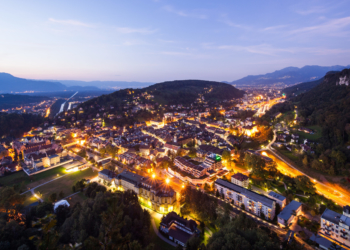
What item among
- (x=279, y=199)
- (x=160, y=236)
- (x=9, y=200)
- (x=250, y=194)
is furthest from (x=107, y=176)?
(x=279, y=199)

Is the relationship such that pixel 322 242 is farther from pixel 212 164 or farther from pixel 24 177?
pixel 24 177

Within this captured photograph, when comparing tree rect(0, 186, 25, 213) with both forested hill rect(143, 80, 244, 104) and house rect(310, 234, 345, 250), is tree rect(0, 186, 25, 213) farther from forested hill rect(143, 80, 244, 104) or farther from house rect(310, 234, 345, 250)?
forested hill rect(143, 80, 244, 104)

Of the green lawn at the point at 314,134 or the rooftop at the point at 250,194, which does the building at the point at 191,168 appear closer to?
the rooftop at the point at 250,194

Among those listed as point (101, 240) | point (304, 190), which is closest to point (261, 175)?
point (304, 190)

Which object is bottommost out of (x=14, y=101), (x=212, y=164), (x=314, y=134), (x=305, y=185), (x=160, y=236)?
(x=160, y=236)

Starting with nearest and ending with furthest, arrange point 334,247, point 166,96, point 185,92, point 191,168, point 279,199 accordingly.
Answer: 1. point 334,247
2. point 279,199
3. point 191,168
4. point 166,96
5. point 185,92

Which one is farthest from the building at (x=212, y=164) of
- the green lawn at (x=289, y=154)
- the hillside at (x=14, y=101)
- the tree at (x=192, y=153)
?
the hillside at (x=14, y=101)
